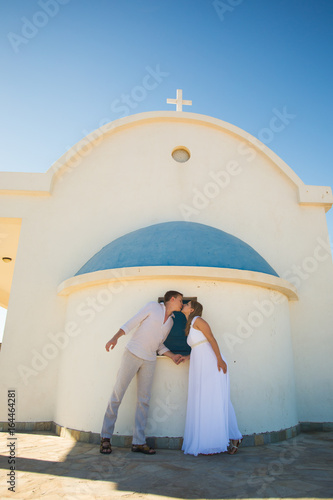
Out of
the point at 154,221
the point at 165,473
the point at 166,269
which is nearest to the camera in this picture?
the point at 165,473

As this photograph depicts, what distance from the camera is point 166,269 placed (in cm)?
512

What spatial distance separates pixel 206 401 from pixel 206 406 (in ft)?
0.19

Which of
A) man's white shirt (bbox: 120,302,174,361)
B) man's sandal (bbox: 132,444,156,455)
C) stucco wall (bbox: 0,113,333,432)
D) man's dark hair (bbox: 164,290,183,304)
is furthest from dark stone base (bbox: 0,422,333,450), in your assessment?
man's dark hair (bbox: 164,290,183,304)

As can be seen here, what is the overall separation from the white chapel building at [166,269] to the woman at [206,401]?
316mm

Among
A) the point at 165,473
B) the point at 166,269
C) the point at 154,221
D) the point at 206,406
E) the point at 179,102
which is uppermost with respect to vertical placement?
the point at 179,102

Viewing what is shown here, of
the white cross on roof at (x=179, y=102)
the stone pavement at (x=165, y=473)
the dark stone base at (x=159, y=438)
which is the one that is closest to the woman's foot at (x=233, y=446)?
the stone pavement at (x=165, y=473)

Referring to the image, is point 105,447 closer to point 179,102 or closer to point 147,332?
point 147,332

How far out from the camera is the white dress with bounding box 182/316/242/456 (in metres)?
4.32

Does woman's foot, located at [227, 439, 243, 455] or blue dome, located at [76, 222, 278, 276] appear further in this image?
blue dome, located at [76, 222, 278, 276]

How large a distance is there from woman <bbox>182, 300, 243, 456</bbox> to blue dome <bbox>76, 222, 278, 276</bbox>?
3.25 feet

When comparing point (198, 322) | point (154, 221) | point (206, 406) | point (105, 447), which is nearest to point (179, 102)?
point (154, 221)

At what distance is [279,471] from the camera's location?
3.61 meters

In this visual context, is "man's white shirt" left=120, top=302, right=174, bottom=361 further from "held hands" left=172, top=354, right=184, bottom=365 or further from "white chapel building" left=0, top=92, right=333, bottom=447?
"white chapel building" left=0, top=92, right=333, bottom=447

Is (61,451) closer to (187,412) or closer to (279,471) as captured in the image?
(187,412)
